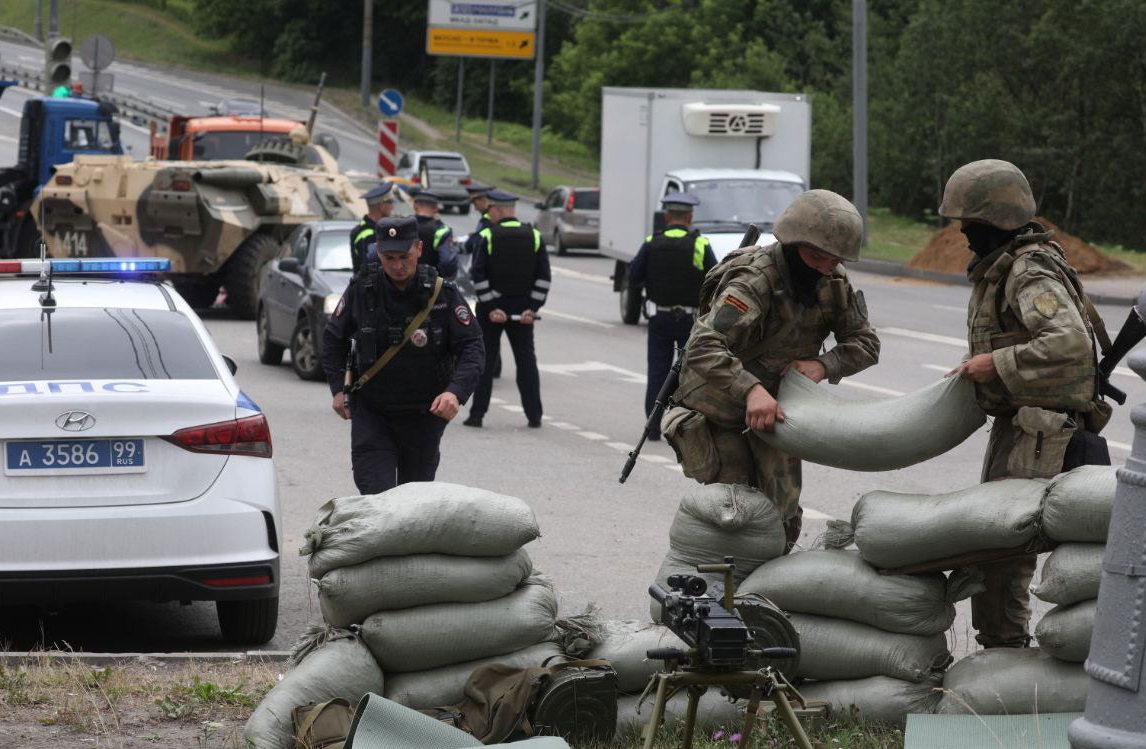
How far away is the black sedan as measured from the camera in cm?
1636

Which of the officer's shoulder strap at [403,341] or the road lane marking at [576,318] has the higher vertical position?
the officer's shoulder strap at [403,341]

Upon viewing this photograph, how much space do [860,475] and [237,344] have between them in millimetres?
9912

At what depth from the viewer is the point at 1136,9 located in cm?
3288

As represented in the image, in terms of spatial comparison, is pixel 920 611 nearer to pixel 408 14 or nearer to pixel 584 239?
pixel 584 239

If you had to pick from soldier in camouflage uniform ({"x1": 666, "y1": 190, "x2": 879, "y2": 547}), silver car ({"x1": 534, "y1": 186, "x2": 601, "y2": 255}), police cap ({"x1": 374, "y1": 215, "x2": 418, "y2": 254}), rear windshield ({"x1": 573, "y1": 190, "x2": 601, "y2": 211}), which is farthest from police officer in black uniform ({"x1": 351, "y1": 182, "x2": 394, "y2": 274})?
rear windshield ({"x1": 573, "y1": 190, "x2": 601, "y2": 211})

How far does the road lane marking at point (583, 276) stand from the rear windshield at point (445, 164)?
18030 mm

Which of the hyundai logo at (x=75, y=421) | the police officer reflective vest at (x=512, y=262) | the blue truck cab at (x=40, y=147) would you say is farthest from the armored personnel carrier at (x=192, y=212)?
the hyundai logo at (x=75, y=421)

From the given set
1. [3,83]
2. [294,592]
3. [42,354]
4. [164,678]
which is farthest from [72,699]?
[3,83]

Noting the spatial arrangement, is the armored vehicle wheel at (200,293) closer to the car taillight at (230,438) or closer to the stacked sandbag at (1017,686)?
the car taillight at (230,438)

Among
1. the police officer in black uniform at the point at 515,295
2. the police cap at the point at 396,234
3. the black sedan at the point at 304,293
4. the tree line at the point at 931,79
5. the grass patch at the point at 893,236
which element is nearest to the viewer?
the police cap at the point at 396,234

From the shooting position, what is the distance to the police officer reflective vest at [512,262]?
13906 millimetres

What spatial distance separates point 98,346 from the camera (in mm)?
7062

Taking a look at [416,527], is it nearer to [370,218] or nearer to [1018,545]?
[1018,545]

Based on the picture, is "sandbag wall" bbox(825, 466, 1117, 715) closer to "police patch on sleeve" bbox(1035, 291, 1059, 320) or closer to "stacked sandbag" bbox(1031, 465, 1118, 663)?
"stacked sandbag" bbox(1031, 465, 1118, 663)
